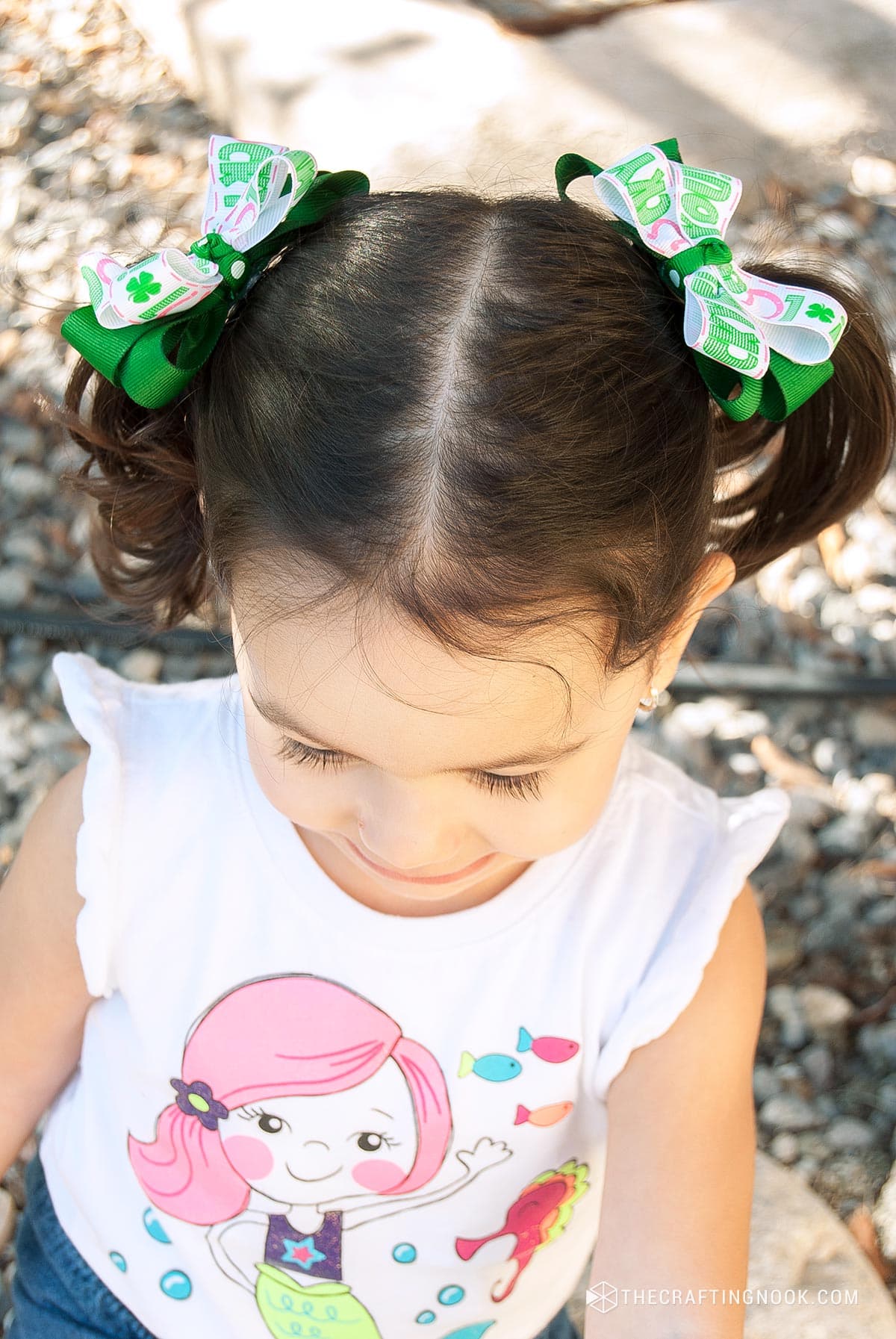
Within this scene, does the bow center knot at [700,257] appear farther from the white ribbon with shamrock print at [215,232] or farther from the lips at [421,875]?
the lips at [421,875]

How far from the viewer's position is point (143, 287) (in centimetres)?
91

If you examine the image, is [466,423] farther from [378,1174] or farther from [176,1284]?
[176,1284]

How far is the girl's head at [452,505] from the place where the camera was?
32.4 inches

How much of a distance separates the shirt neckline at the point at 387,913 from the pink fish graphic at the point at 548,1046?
90 millimetres

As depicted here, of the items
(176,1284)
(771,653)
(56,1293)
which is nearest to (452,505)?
(176,1284)

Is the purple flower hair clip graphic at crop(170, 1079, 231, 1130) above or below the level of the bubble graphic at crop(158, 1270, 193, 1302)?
above

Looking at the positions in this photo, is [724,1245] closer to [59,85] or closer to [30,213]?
[30,213]

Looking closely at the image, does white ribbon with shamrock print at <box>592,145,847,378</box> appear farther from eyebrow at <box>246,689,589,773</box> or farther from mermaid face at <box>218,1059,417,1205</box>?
mermaid face at <box>218,1059,417,1205</box>

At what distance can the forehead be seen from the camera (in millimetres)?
840

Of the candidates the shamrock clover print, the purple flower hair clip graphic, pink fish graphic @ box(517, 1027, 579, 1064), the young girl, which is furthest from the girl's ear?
the purple flower hair clip graphic

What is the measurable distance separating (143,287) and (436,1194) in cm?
77

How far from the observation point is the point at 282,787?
0.99m

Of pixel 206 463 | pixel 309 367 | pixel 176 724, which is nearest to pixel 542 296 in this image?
pixel 309 367

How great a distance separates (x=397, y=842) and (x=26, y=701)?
132 cm
